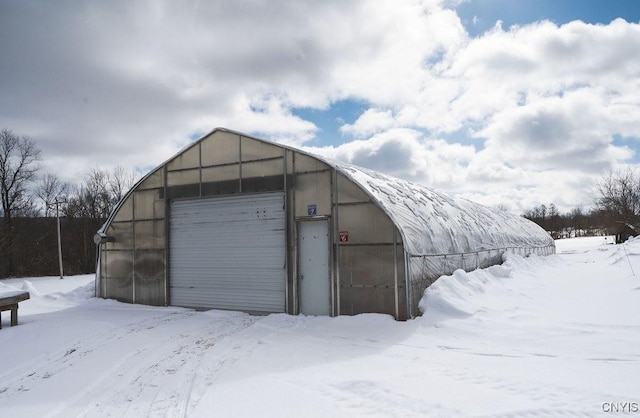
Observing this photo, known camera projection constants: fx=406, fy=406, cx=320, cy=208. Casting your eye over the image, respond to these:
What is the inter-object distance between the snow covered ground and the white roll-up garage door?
29.3 inches

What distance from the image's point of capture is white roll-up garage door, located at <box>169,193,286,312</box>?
11.3m

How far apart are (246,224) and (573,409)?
8993 millimetres

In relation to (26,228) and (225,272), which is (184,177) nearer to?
(225,272)

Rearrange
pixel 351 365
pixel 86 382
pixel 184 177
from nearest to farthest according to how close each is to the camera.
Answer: pixel 86 382 < pixel 351 365 < pixel 184 177

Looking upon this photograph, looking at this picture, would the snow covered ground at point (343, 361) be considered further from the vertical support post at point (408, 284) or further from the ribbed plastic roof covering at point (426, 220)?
the ribbed plastic roof covering at point (426, 220)

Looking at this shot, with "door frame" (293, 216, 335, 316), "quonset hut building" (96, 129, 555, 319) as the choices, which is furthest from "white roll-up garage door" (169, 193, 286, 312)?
"door frame" (293, 216, 335, 316)

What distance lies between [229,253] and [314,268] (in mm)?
2901

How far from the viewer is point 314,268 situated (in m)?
10.7

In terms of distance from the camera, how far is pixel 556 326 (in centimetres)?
830

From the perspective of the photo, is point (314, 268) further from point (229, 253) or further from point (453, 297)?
point (453, 297)

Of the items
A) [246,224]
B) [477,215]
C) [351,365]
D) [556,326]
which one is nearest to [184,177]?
[246,224]

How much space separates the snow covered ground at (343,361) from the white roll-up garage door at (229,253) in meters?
0.75

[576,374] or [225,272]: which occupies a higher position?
[225,272]

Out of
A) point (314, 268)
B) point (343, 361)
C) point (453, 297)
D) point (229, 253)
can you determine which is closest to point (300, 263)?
point (314, 268)
